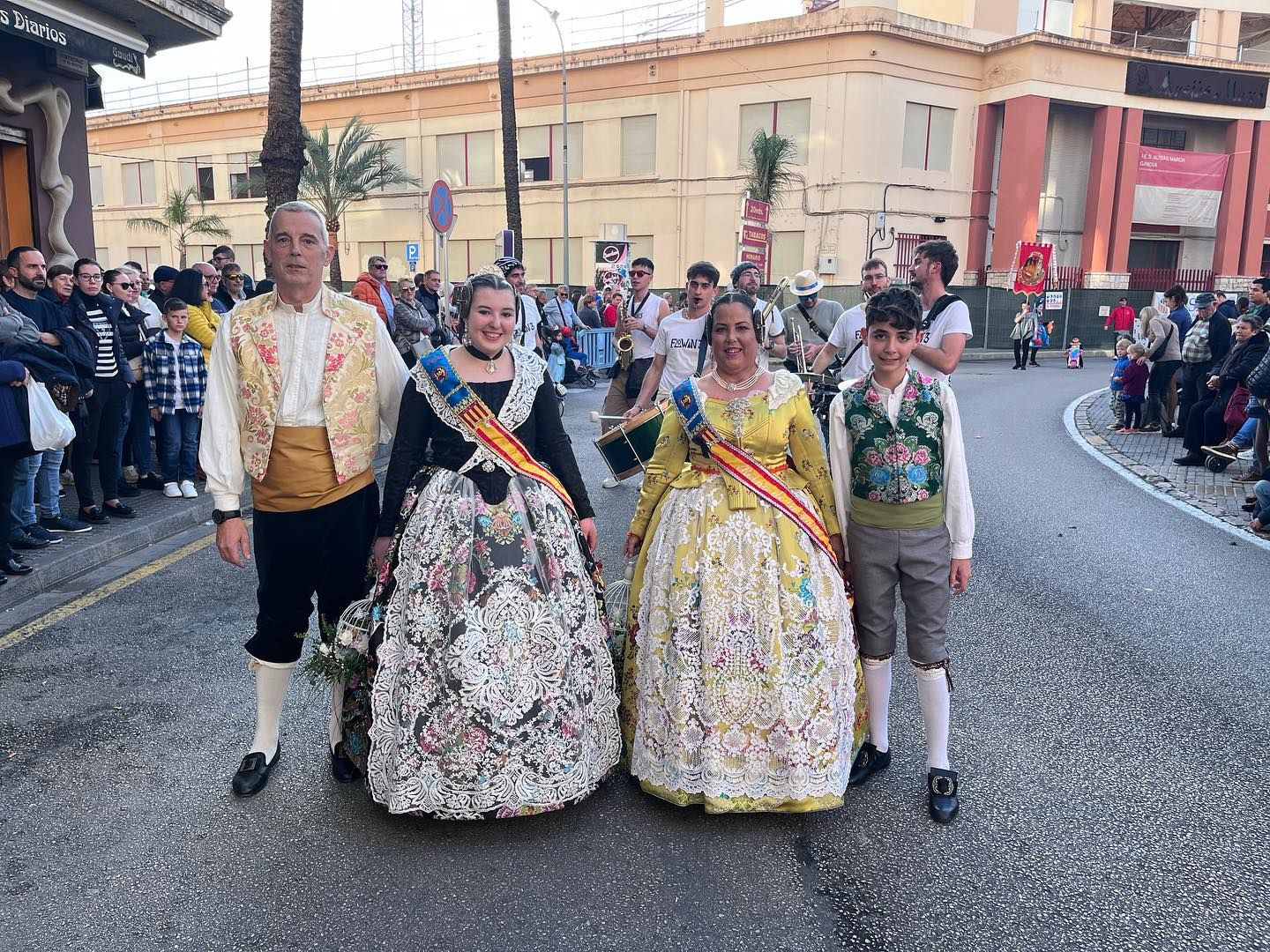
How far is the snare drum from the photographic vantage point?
5.42m

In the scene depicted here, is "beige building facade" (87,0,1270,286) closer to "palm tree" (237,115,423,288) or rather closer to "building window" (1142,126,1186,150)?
"building window" (1142,126,1186,150)

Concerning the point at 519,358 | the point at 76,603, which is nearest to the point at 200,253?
the point at 76,603

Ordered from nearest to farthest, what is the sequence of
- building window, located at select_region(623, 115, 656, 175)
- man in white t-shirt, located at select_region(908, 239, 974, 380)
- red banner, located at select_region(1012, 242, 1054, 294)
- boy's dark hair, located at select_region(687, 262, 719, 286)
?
man in white t-shirt, located at select_region(908, 239, 974, 380) < boy's dark hair, located at select_region(687, 262, 719, 286) < red banner, located at select_region(1012, 242, 1054, 294) < building window, located at select_region(623, 115, 656, 175)

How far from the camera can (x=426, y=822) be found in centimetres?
343

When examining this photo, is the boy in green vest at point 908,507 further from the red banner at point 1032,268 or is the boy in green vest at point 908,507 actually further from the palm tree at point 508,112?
the red banner at point 1032,268

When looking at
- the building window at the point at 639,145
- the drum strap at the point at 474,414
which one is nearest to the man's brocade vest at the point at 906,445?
the drum strap at the point at 474,414

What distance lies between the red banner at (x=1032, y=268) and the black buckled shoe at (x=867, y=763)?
2677 centimetres

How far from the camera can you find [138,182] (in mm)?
40156

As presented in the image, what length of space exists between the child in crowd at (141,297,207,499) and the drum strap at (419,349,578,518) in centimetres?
564

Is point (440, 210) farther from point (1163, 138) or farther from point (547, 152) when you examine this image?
point (1163, 138)

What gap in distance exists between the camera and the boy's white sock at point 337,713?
3.70 m

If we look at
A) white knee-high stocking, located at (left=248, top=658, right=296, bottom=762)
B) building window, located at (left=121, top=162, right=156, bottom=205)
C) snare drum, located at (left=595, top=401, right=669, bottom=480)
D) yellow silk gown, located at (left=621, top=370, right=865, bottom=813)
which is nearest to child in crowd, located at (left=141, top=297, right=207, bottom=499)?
snare drum, located at (left=595, top=401, right=669, bottom=480)

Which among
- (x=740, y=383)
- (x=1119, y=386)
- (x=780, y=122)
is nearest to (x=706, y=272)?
(x=740, y=383)

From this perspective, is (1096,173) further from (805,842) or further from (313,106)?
(805,842)
